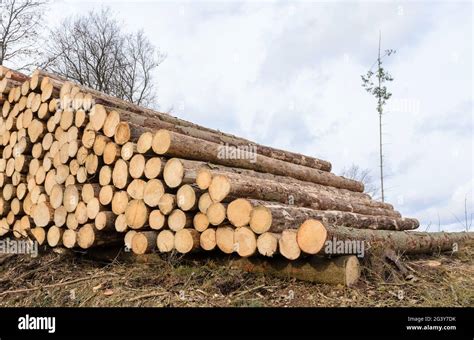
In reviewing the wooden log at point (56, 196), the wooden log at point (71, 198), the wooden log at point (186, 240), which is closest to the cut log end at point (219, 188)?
the wooden log at point (186, 240)

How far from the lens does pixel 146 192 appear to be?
6.10m

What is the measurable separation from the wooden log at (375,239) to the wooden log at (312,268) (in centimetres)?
25

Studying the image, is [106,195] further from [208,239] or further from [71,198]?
[208,239]

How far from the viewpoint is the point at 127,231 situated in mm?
6508

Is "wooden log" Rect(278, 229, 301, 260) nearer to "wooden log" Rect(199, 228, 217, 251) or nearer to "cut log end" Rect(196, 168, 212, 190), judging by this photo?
"wooden log" Rect(199, 228, 217, 251)

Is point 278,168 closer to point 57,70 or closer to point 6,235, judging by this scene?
point 6,235

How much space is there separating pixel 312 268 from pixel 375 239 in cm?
109

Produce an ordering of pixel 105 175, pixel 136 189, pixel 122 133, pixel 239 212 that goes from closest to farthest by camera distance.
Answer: pixel 239 212, pixel 136 189, pixel 122 133, pixel 105 175

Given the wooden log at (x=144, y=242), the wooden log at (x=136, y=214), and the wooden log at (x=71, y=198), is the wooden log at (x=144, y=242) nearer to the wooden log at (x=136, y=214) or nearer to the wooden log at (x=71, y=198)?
the wooden log at (x=136, y=214)

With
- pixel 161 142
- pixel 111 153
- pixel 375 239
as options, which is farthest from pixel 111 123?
pixel 375 239

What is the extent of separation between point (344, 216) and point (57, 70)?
60.6ft

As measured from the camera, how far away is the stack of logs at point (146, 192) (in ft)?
17.7
